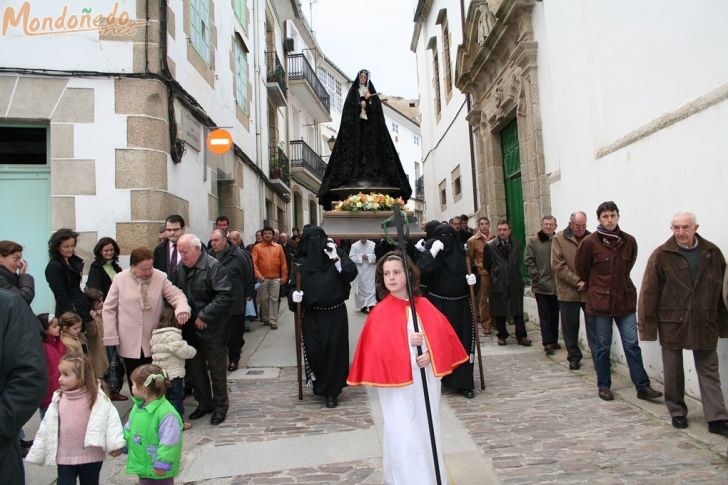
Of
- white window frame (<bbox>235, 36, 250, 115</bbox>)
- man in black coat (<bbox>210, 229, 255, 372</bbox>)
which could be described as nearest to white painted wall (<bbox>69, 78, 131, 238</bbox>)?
man in black coat (<bbox>210, 229, 255, 372</bbox>)

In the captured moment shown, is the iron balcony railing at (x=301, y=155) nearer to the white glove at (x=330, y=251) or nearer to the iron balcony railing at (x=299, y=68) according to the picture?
the iron balcony railing at (x=299, y=68)

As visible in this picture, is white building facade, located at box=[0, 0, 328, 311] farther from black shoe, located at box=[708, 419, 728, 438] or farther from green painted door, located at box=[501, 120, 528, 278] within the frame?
black shoe, located at box=[708, 419, 728, 438]

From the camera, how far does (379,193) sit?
23.6 ft

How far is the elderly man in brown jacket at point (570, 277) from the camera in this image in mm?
5975

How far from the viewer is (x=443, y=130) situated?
1608cm

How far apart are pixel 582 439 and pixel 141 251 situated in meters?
3.87

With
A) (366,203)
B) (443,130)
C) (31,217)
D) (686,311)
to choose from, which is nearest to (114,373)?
(31,217)

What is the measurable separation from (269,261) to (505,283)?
379cm

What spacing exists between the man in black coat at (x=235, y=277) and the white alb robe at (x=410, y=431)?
250cm

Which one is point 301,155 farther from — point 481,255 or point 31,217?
point 31,217

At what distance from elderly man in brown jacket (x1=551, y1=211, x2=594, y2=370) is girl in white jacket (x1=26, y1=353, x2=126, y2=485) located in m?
4.64

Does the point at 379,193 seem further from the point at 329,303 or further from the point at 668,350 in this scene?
the point at 668,350

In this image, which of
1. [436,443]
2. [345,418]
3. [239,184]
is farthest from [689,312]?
[239,184]

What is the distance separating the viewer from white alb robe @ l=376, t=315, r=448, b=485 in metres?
3.01
